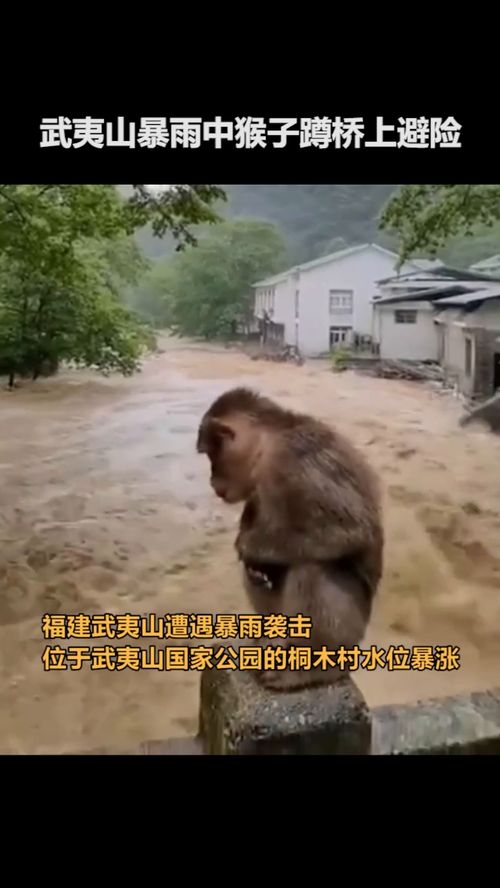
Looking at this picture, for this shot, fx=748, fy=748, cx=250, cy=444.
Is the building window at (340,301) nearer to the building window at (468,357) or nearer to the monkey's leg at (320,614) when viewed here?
the building window at (468,357)

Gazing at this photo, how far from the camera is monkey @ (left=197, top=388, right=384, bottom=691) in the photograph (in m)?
1.58

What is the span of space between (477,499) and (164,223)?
1170 mm

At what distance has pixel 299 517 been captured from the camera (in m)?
1.58

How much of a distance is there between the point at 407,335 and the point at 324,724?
1161mm

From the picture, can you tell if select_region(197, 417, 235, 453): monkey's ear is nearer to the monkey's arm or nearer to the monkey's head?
the monkey's head

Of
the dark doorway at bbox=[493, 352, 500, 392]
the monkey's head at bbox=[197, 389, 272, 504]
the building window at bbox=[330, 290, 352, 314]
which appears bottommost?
the monkey's head at bbox=[197, 389, 272, 504]

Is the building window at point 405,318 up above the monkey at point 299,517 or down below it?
above

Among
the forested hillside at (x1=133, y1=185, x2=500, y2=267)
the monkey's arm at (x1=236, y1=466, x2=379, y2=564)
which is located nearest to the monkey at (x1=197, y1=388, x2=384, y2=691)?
the monkey's arm at (x1=236, y1=466, x2=379, y2=564)

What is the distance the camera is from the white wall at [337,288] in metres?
2.12

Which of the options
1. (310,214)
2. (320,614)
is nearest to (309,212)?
(310,214)

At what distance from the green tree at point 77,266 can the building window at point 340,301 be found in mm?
418

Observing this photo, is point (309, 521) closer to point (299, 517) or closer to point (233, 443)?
point (299, 517)
